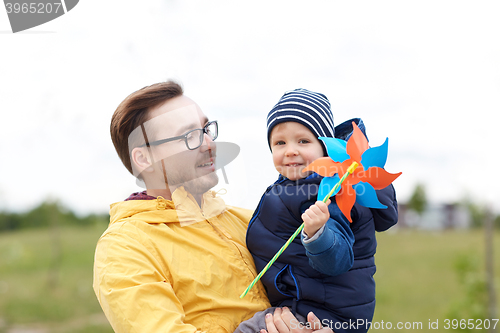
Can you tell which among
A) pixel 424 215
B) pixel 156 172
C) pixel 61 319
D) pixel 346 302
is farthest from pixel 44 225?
pixel 424 215

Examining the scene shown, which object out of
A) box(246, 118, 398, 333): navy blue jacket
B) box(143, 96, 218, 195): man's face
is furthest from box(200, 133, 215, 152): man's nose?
box(246, 118, 398, 333): navy blue jacket

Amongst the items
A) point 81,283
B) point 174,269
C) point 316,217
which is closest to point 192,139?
point 174,269

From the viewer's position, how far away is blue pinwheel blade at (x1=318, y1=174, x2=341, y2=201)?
164 cm

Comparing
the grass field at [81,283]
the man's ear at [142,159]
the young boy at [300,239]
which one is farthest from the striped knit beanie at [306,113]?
the grass field at [81,283]

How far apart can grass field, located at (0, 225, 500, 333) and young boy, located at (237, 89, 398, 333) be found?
421 cm

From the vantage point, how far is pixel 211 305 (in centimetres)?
168

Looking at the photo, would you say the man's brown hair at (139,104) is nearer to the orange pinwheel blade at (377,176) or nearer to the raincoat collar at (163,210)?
the raincoat collar at (163,210)

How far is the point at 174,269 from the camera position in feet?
5.52

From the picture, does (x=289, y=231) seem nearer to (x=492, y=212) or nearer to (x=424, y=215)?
(x=492, y=212)

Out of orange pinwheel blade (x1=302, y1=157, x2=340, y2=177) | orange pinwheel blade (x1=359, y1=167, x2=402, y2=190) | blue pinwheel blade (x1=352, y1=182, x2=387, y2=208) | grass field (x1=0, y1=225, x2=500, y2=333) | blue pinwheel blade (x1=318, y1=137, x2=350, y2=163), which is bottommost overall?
grass field (x1=0, y1=225, x2=500, y2=333)

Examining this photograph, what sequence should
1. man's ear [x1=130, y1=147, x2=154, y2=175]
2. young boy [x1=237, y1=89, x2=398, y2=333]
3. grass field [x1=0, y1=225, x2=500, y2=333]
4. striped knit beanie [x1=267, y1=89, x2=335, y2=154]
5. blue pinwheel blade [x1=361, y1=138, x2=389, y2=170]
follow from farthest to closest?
grass field [x1=0, y1=225, x2=500, y2=333], man's ear [x1=130, y1=147, x2=154, y2=175], striped knit beanie [x1=267, y1=89, x2=335, y2=154], young boy [x1=237, y1=89, x2=398, y2=333], blue pinwheel blade [x1=361, y1=138, x2=389, y2=170]

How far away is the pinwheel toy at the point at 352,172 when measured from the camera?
1625 mm

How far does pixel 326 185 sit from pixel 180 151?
674 mm

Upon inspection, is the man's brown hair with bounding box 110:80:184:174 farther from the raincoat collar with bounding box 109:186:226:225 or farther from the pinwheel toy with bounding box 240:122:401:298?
the pinwheel toy with bounding box 240:122:401:298
